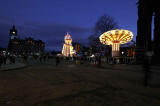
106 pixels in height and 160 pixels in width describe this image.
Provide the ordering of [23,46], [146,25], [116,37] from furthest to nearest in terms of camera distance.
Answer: [23,46] → [116,37] → [146,25]

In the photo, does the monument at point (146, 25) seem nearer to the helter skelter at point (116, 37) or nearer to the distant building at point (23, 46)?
the helter skelter at point (116, 37)

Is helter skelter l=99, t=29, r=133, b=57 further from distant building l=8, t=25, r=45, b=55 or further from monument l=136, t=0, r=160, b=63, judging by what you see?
distant building l=8, t=25, r=45, b=55

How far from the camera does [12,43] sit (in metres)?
128

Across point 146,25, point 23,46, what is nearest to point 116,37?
point 146,25

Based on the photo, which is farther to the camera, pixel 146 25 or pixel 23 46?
pixel 23 46

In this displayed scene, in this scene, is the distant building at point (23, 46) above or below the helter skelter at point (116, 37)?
above

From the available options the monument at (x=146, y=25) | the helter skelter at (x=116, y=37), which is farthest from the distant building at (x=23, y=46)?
the monument at (x=146, y=25)

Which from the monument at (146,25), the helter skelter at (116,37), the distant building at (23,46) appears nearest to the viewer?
the monument at (146,25)

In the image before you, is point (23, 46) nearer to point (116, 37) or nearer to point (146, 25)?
point (116, 37)

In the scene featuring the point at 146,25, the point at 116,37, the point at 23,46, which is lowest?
the point at 116,37

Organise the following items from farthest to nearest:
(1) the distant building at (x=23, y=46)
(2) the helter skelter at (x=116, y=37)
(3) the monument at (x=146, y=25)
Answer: (1) the distant building at (x=23, y=46) < (2) the helter skelter at (x=116, y=37) < (3) the monument at (x=146, y=25)

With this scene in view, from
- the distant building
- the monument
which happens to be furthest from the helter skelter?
the distant building

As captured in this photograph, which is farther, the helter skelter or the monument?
the helter skelter

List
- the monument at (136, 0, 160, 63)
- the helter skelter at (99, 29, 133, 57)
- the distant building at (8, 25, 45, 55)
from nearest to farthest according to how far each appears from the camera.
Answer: the monument at (136, 0, 160, 63) < the helter skelter at (99, 29, 133, 57) < the distant building at (8, 25, 45, 55)
